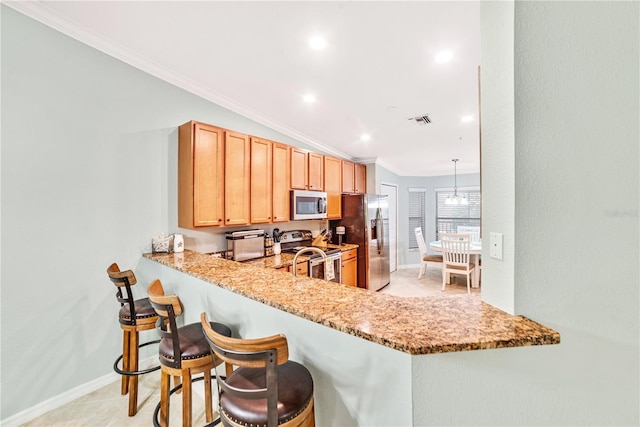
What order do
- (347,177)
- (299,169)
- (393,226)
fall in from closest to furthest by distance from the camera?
(299,169)
(347,177)
(393,226)

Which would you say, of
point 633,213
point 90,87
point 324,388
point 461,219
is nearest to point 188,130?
point 90,87

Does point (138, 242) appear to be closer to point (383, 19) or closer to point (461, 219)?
point (383, 19)

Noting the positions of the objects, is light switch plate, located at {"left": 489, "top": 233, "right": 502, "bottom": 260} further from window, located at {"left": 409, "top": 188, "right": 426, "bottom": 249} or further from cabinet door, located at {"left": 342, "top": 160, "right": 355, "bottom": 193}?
window, located at {"left": 409, "top": 188, "right": 426, "bottom": 249}

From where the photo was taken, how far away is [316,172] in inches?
168

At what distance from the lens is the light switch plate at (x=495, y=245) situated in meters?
1.07

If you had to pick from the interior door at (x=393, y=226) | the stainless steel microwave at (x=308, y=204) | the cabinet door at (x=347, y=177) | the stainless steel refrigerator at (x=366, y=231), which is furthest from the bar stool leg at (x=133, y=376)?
the interior door at (x=393, y=226)

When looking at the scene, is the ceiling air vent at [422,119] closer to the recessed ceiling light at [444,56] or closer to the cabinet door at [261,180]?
the recessed ceiling light at [444,56]

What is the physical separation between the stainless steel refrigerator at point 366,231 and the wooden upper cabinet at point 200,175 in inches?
101

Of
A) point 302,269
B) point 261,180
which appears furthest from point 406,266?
point 261,180

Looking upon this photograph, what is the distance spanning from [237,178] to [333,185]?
2072 mm

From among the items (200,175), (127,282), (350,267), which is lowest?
(350,267)

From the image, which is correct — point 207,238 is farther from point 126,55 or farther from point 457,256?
point 457,256

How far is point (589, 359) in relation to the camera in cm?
99

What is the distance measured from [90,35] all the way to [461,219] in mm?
7846
